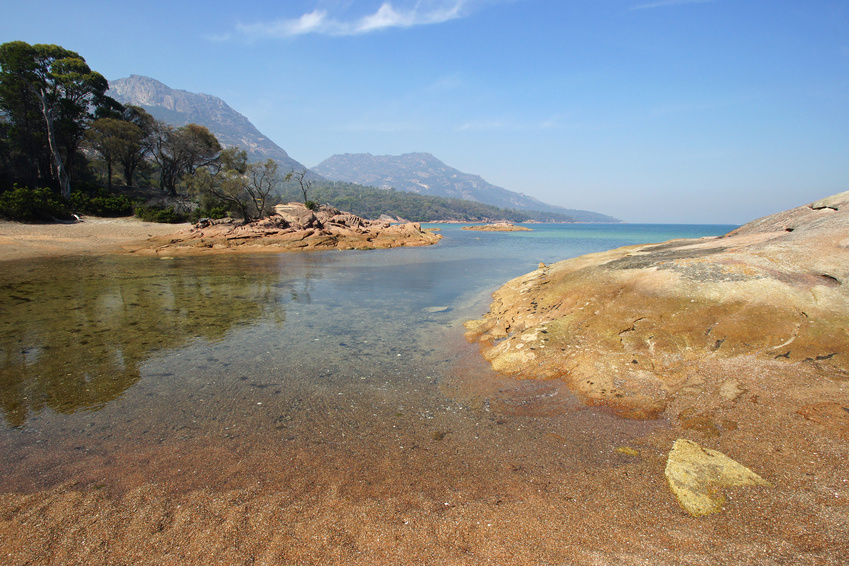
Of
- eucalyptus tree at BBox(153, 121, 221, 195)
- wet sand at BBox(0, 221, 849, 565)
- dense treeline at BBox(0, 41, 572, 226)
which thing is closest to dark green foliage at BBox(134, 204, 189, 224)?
dense treeline at BBox(0, 41, 572, 226)

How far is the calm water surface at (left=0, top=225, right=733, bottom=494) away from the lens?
455cm

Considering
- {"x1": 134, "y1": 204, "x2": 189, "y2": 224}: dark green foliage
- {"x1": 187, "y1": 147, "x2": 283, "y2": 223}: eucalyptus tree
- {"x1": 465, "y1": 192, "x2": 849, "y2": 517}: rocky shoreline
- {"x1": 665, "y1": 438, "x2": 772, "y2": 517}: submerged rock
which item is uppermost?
{"x1": 187, "y1": 147, "x2": 283, "y2": 223}: eucalyptus tree

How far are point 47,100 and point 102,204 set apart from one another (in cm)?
1198

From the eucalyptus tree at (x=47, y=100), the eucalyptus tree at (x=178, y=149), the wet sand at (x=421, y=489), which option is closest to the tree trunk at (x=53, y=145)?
the eucalyptus tree at (x=47, y=100)

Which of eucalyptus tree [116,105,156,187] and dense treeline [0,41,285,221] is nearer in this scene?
dense treeline [0,41,285,221]

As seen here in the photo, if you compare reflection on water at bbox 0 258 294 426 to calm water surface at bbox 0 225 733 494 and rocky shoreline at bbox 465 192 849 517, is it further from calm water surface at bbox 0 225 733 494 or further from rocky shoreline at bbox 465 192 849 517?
rocky shoreline at bbox 465 192 849 517

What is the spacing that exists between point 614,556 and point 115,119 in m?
61.7

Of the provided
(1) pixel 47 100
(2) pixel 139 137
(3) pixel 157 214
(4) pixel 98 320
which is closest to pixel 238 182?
(3) pixel 157 214

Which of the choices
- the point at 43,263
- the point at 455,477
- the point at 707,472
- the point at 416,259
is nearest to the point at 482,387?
the point at 455,477

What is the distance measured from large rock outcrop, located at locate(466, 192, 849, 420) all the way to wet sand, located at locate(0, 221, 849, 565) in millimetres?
477

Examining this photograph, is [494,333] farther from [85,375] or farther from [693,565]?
[85,375]

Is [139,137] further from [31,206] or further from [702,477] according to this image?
[702,477]

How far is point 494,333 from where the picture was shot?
9898 millimetres

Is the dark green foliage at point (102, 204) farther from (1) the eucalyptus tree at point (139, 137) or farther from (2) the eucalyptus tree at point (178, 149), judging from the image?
(2) the eucalyptus tree at point (178, 149)
